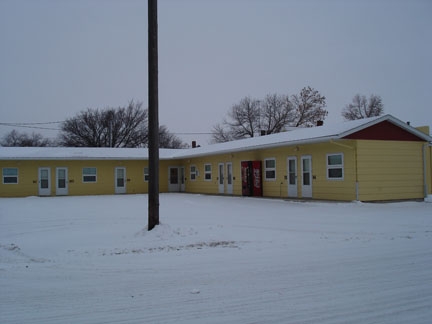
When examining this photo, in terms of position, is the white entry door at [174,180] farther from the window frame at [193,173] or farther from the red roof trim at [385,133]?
the red roof trim at [385,133]

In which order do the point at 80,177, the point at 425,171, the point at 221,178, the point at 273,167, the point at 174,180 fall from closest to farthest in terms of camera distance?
the point at 425,171 → the point at 273,167 → the point at 221,178 → the point at 80,177 → the point at 174,180

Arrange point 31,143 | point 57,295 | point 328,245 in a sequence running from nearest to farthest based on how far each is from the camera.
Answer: point 57,295
point 328,245
point 31,143

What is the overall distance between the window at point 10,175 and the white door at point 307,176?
19.2 meters

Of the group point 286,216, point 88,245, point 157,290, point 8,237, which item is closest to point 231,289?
point 157,290

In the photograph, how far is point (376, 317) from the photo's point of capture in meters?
4.46

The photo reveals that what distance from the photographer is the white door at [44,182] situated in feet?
93.4

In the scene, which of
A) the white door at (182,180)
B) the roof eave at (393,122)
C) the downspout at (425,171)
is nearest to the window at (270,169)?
the roof eave at (393,122)

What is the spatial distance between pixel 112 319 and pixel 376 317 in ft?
9.26

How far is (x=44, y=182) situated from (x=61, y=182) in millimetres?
1089

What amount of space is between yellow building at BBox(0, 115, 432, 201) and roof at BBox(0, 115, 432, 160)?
5cm

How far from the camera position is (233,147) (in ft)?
81.5

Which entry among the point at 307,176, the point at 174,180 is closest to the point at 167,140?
the point at 174,180

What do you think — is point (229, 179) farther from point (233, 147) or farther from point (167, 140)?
point (167, 140)

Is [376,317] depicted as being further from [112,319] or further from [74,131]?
[74,131]
